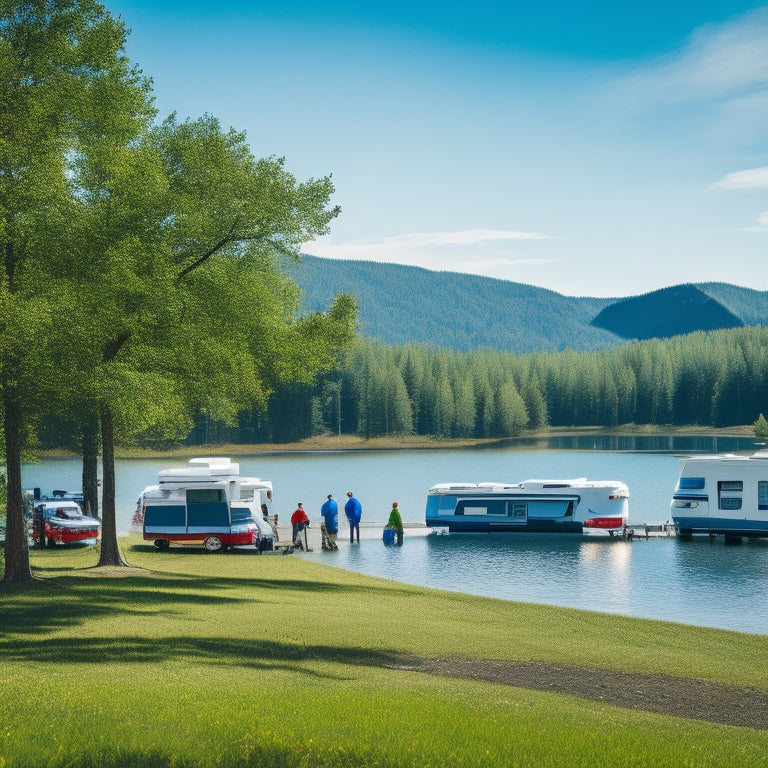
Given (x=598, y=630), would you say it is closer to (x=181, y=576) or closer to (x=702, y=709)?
(x=702, y=709)

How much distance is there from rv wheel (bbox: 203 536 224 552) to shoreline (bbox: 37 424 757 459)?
3958 inches

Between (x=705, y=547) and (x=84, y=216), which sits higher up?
(x=84, y=216)

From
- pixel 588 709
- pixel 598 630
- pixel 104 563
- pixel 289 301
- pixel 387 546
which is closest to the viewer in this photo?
pixel 588 709

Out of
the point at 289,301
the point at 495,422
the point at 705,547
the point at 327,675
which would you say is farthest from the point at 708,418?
the point at 327,675

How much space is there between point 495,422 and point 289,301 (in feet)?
506

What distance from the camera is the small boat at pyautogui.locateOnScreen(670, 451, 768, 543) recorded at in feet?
126

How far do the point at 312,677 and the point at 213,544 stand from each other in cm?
2049

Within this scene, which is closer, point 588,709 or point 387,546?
point 588,709

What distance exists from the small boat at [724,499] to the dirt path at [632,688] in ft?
84.5

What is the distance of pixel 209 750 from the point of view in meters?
8.09

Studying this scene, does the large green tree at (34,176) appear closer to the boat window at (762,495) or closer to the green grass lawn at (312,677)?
the green grass lawn at (312,677)

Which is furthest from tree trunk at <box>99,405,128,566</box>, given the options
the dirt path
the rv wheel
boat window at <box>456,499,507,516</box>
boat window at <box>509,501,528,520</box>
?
boat window at <box>509,501,528,520</box>

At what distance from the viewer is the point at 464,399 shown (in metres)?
176

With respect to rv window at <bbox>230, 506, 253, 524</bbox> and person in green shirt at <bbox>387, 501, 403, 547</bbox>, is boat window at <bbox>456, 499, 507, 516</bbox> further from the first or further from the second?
rv window at <bbox>230, 506, 253, 524</bbox>
